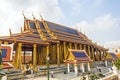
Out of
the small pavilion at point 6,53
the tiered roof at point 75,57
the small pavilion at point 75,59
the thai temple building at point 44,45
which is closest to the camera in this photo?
the small pavilion at point 6,53

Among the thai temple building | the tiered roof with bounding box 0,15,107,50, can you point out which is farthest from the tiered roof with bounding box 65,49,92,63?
the tiered roof with bounding box 0,15,107,50

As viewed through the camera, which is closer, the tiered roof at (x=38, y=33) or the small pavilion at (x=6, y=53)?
the small pavilion at (x=6, y=53)

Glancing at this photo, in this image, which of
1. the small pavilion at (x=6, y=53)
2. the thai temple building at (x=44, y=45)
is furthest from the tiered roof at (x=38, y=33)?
the small pavilion at (x=6, y=53)

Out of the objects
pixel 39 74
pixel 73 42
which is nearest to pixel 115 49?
pixel 73 42

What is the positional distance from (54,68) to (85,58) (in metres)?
4.75

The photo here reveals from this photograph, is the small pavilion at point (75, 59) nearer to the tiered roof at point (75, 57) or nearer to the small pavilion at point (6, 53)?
the tiered roof at point (75, 57)

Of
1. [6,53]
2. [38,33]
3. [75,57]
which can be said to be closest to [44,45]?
[38,33]

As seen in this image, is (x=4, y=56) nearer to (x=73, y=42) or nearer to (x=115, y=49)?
(x=73, y=42)

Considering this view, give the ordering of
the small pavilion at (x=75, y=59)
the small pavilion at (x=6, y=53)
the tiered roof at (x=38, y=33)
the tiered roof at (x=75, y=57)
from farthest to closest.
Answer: the tiered roof at (x=75, y=57)
the small pavilion at (x=75, y=59)
the tiered roof at (x=38, y=33)
the small pavilion at (x=6, y=53)

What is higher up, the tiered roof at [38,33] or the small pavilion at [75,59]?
the tiered roof at [38,33]

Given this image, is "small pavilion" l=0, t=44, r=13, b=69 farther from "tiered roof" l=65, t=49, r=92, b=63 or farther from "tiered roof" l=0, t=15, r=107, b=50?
"tiered roof" l=65, t=49, r=92, b=63

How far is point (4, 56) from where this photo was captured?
55.1 ft

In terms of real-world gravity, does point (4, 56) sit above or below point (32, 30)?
below

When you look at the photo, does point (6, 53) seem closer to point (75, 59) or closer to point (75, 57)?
point (75, 59)
